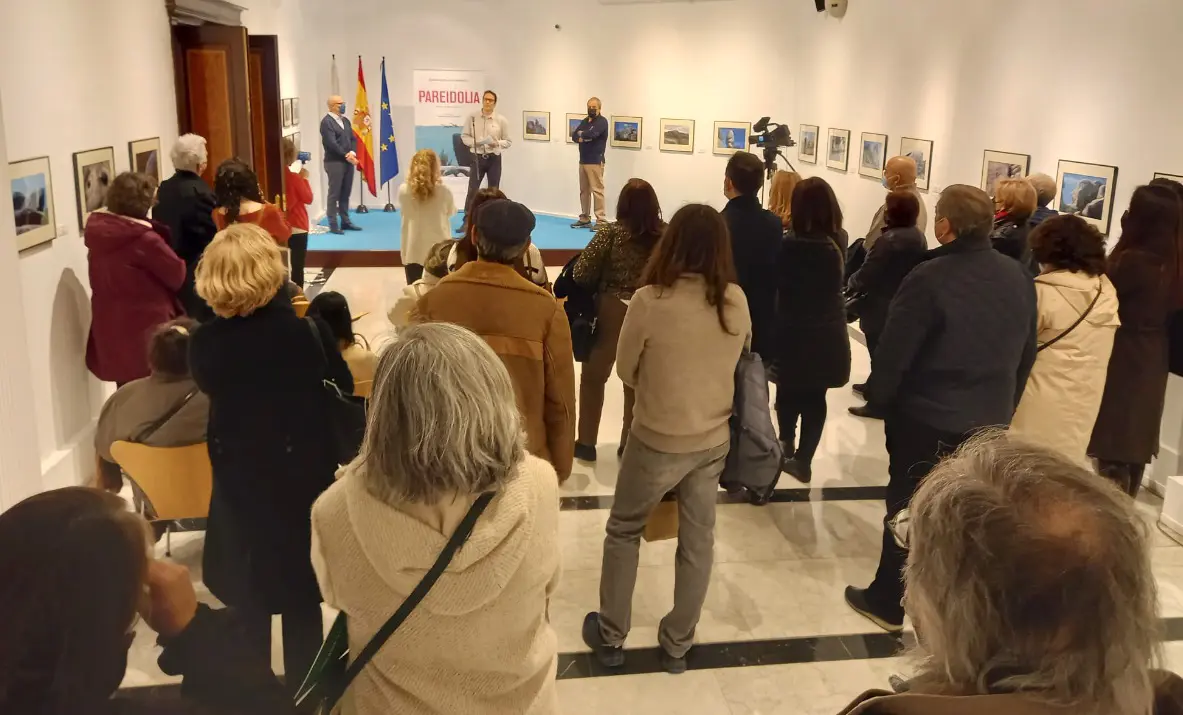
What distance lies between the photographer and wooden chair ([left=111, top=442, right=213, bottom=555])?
3.41m

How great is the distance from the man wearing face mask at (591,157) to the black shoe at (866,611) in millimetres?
9478

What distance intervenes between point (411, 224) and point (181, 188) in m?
2.27

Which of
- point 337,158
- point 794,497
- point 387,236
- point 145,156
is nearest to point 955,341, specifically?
point 794,497

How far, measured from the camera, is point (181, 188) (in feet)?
17.8

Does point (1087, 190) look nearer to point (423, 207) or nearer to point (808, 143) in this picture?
point (423, 207)

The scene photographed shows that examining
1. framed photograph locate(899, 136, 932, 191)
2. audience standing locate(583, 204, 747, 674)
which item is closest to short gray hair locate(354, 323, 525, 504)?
audience standing locate(583, 204, 747, 674)

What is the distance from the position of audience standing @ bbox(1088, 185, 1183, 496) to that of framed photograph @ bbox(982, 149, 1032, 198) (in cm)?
294

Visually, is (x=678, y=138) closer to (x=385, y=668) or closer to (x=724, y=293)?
(x=724, y=293)

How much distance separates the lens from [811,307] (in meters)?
4.70

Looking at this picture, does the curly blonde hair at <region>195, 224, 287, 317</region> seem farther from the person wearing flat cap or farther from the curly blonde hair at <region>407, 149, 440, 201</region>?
the curly blonde hair at <region>407, 149, 440, 201</region>

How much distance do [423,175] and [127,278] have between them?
9.51 ft

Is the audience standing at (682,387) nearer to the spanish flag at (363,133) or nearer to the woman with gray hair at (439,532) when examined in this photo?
the woman with gray hair at (439,532)

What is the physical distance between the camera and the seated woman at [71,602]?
1120 millimetres

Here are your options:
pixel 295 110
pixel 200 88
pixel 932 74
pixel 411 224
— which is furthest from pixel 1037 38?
pixel 295 110
